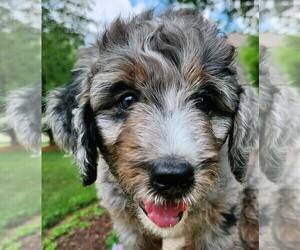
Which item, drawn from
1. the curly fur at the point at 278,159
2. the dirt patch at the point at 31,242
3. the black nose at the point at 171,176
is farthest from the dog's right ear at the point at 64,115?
the curly fur at the point at 278,159

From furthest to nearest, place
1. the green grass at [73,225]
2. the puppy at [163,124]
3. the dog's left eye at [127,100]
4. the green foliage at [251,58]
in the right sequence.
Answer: the green grass at [73,225] → the green foliage at [251,58] → the dog's left eye at [127,100] → the puppy at [163,124]

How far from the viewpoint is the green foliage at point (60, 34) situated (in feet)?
13.0

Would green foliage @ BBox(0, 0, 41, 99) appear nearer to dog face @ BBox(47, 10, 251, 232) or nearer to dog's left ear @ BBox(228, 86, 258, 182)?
dog face @ BBox(47, 10, 251, 232)

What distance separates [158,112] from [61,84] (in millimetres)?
832

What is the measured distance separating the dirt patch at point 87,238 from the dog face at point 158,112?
542 mm

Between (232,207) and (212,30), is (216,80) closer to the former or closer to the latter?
(212,30)

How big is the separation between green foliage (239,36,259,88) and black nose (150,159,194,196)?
0.98 metres

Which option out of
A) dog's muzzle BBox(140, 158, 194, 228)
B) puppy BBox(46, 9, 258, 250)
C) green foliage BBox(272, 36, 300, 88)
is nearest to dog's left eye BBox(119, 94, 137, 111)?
puppy BBox(46, 9, 258, 250)

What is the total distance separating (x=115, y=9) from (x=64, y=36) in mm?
405

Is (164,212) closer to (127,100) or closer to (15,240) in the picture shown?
(127,100)

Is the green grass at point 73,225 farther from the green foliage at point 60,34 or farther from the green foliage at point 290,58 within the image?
the green foliage at point 290,58

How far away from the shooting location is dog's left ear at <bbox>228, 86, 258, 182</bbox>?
360 centimetres

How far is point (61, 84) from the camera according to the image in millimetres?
3865

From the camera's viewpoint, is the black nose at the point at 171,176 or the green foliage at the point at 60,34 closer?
the black nose at the point at 171,176
